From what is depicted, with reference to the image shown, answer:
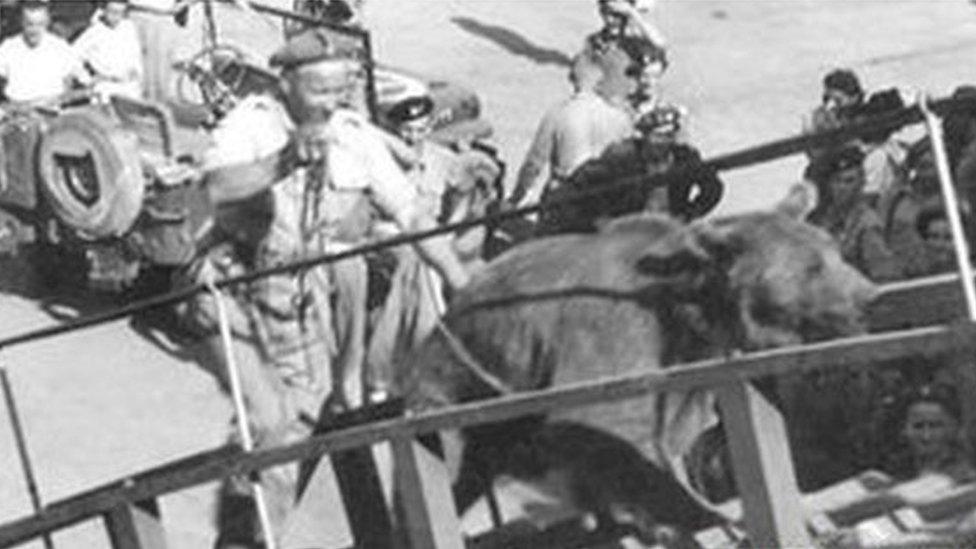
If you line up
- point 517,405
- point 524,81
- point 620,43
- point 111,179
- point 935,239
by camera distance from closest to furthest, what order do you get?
point 517,405, point 935,239, point 111,179, point 620,43, point 524,81

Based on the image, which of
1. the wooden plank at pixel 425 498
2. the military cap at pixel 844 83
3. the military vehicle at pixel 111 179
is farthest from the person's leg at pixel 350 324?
the military cap at pixel 844 83

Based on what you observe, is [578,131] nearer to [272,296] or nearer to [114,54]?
[114,54]

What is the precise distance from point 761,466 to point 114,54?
8.12m

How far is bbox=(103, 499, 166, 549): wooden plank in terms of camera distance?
8.08 m

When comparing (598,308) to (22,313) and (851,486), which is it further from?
(22,313)

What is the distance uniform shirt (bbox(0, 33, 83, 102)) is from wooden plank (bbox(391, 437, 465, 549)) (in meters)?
6.72

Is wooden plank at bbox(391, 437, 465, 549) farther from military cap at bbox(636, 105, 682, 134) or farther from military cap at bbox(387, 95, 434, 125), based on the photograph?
military cap at bbox(636, 105, 682, 134)

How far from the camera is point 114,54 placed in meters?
13.9

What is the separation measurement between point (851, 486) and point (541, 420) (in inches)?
44.2

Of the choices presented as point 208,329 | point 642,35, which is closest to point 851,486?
point 208,329

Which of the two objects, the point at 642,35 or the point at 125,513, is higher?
the point at 642,35

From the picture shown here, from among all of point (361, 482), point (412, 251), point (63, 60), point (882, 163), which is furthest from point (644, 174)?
point (63, 60)

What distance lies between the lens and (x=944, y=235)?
8992 mm

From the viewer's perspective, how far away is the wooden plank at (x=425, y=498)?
7285 millimetres
